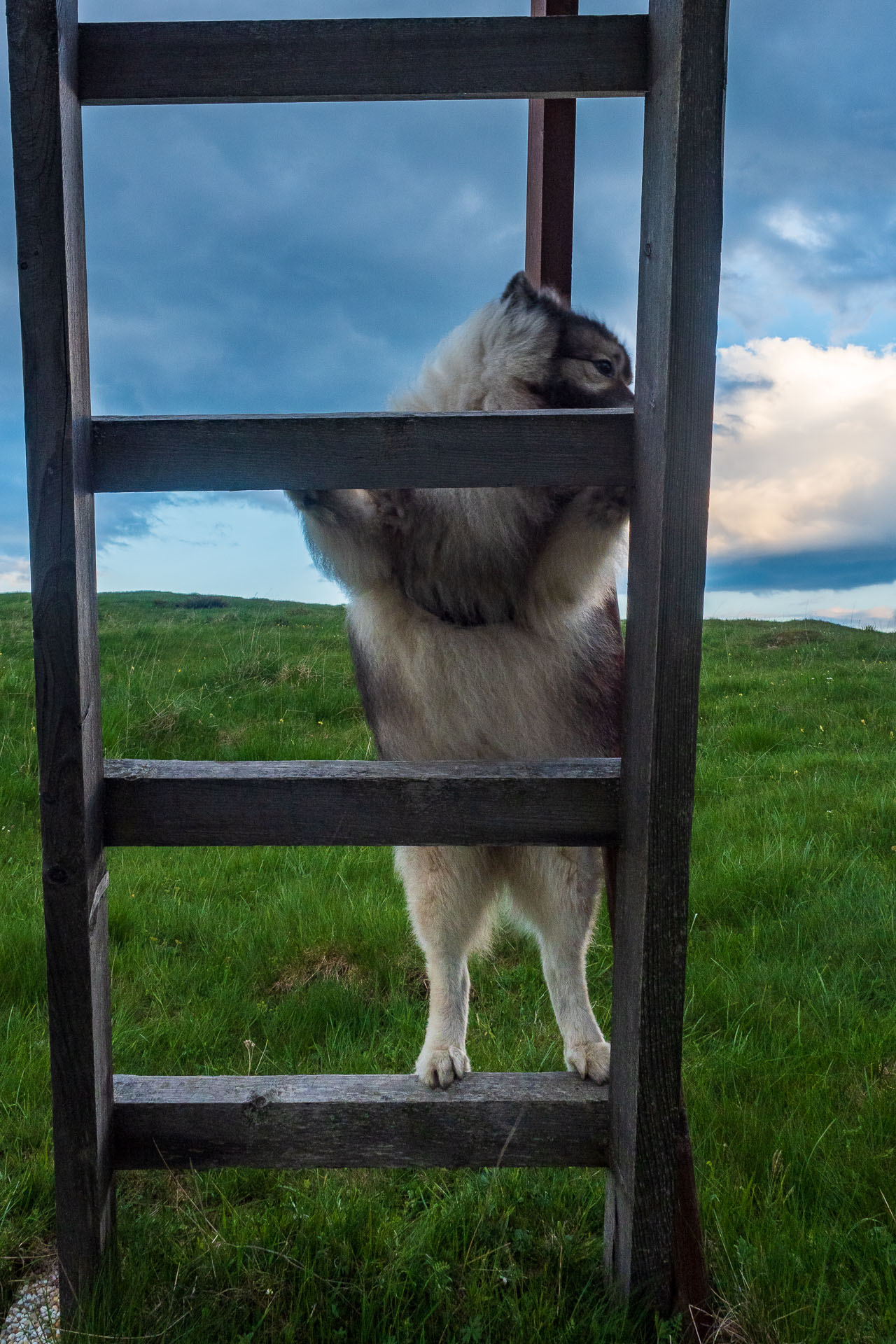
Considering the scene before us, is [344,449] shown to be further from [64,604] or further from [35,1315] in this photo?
[35,1315]

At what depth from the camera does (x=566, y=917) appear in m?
2.60

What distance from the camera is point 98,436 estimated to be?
6.04 ft

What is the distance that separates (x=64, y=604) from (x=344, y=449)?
1.96 feet

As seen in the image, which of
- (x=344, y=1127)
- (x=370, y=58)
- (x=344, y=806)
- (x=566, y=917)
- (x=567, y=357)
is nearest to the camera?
(x=370, y=58)

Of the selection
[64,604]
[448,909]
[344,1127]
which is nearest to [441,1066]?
[344,1127]

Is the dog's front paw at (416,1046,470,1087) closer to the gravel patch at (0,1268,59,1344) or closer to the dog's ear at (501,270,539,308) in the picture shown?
the gravel patch at (0,1268,59,1344)

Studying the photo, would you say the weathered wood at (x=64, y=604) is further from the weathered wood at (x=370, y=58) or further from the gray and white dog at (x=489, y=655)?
the gray and white dog at (x=489, y=655)

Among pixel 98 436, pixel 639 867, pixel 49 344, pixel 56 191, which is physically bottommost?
pixel 639 867

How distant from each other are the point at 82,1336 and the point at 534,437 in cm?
194

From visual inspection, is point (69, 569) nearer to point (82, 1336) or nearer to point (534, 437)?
point (534, 437)

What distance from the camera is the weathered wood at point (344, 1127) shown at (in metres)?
2.00

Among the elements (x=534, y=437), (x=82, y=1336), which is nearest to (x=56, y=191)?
(x=534, y=437)

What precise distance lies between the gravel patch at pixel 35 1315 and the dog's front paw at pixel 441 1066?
2.85 ft

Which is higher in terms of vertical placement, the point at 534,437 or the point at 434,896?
the point at 534,437
